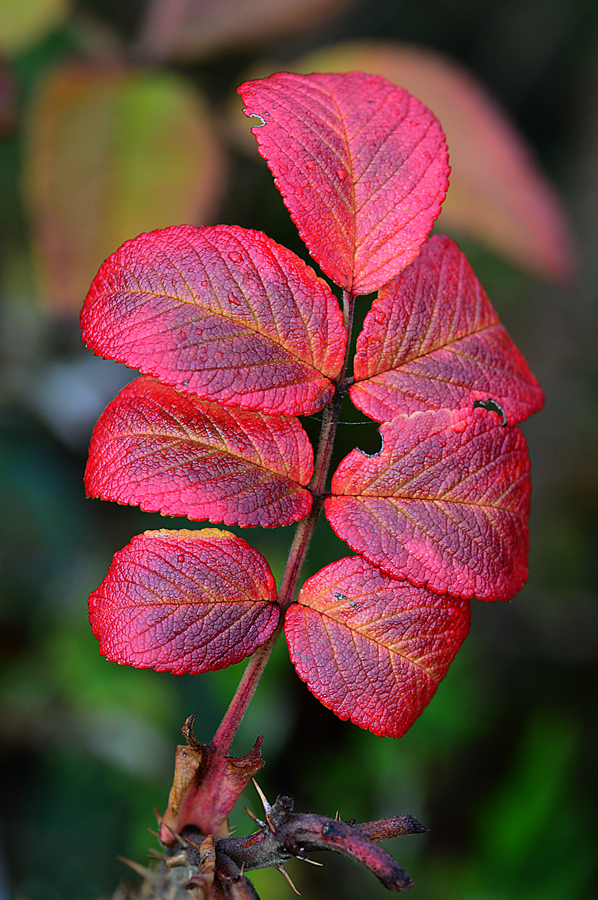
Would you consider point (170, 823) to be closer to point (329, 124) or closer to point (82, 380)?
point (329, 124)

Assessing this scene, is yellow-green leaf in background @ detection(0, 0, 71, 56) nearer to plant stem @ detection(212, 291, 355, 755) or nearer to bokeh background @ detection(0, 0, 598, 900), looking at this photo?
bokeh background @ detection(0, 0, 598, 900)

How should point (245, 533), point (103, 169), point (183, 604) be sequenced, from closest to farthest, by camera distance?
point (183, 604) → point (103, 169) → point (245, 533)

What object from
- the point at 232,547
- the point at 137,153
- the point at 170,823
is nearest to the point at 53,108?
the point at 137,153

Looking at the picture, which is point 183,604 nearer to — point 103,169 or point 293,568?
point 293,568

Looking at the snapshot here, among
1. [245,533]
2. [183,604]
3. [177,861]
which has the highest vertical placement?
[183,604]

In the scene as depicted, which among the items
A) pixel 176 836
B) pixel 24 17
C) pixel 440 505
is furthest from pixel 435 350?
pixel 24 17

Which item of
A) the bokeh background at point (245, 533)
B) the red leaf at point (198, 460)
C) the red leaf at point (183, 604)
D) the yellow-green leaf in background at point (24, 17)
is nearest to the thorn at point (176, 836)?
the red leaf at point (183, 604)
